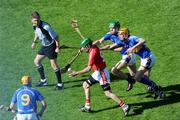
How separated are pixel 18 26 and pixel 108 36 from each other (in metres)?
6.09

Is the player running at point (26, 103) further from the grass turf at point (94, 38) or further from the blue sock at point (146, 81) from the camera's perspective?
the blue sock at point (146, 81)

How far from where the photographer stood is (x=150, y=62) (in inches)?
746

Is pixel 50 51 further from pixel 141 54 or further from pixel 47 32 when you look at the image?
pixel 141 54

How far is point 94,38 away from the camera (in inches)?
929

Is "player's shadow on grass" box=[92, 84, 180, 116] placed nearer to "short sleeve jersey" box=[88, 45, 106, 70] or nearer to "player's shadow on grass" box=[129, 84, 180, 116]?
"player's shadow on grass" box=[129, 84, 180, 116]

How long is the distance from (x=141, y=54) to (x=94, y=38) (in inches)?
192

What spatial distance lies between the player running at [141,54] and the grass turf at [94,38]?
541mm

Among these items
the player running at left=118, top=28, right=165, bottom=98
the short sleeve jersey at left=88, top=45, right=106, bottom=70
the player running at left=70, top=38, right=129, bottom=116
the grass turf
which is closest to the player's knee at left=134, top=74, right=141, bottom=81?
the player running at left=118, top=28, right=165, bottom=98

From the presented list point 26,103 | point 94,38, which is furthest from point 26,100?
point 94,38

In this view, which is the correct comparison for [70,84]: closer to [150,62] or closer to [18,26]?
[150,62]

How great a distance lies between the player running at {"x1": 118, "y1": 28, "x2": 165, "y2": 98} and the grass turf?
1.78 ft

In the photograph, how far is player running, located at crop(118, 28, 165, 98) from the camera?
1864cm

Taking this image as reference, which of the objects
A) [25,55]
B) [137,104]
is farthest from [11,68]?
[137,104]

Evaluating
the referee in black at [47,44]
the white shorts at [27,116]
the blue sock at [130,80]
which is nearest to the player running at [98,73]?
the blue sock at [130,80]
